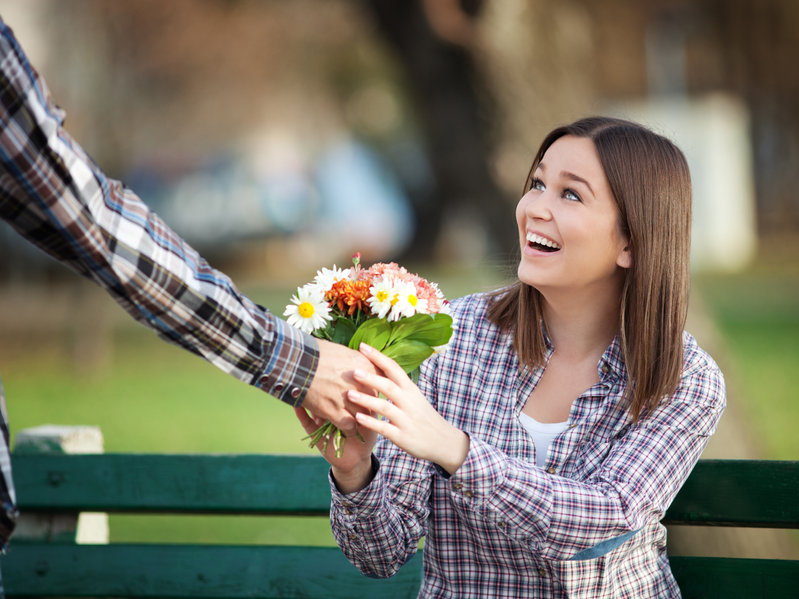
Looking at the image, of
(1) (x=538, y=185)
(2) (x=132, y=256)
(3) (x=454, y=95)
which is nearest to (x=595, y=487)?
(1) (x=538, y=185)

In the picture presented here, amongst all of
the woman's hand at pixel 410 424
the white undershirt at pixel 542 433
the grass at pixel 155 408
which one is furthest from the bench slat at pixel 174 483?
the grass at pixel 155 408

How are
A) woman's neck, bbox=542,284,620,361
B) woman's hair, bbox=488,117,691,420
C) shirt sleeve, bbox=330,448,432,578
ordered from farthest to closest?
woman's neck, bbox=542,284,620,361 < woman's hair, bbox=488,117,691,420 < shirt sleeve, bbox=330,448,432,578

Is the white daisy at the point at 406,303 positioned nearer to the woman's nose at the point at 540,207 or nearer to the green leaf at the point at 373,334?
the green leaf at the point at 373,334

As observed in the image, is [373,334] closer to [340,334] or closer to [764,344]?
[340,334]

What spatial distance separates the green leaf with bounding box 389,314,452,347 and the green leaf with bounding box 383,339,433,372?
1cm

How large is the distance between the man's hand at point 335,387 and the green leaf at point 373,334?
0.06 metres

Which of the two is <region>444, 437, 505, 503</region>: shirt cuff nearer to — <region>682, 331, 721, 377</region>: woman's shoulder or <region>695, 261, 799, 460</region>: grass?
<region>682, 331, 721, 377</region>: woman's shoulder

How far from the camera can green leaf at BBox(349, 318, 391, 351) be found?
2.29 m

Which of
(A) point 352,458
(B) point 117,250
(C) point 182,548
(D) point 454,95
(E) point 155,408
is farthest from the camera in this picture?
(E) point 155,408

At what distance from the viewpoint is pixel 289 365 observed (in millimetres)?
2191

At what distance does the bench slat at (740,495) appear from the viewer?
2615 mm

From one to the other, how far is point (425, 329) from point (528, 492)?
453 mm

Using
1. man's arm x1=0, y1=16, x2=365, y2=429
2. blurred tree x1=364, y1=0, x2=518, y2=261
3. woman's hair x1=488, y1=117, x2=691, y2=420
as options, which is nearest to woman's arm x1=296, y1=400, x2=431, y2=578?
man's arm x1=0, y1=16, x2=365, y2=429

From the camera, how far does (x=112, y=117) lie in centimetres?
1284
